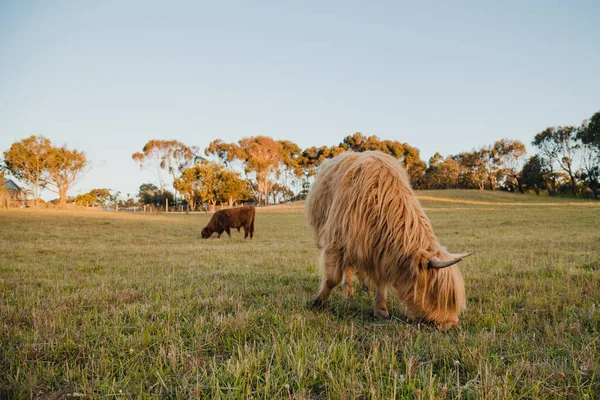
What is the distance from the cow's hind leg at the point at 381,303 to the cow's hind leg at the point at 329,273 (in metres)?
0.51

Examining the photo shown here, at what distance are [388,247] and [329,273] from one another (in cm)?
83

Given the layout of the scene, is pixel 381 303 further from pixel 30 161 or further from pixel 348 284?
pixel 30 161

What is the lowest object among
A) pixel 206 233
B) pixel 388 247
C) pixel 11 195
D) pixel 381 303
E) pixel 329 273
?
pixel 206 233

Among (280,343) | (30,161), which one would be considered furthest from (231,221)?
(30,161)

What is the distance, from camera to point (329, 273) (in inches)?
161

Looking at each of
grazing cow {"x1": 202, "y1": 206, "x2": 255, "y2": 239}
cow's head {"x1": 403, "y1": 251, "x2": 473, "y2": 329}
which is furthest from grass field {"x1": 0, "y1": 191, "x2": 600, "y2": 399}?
grazing cow {"x1": 202, "y1": 206, "x2": 255, "y2": 239}

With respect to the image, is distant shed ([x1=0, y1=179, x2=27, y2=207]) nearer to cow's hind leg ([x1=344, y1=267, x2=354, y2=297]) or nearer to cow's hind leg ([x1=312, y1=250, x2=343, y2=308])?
cow's hind leg ([x1=344, y1=267, x2=354, y2=297])

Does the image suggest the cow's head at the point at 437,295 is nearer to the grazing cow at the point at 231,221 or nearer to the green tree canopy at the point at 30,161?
the grazing cow at the point at 231,221

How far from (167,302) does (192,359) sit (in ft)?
5.63

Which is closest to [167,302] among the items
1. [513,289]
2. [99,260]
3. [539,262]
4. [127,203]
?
[513,289]

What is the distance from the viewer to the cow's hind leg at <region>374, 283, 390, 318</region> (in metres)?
4.03

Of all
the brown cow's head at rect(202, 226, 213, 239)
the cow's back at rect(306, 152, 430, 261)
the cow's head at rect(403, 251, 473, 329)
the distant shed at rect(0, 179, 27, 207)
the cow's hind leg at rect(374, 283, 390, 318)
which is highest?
the distant shed at rect(0, 179, 27, 207)

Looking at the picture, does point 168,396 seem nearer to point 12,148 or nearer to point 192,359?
point 192,359

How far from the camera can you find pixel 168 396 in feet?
6.67
